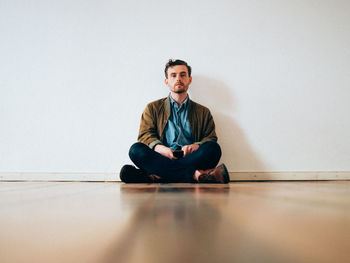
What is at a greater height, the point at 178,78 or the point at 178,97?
the point at 178,78

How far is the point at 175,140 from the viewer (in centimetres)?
152

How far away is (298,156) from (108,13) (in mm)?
1878

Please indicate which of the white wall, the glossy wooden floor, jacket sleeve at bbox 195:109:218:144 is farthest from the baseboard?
the glossy wooden floor

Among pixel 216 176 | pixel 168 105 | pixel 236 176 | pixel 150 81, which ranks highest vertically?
pixel 150 81

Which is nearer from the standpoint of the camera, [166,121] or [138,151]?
[138,151]

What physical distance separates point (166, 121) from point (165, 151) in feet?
0.96

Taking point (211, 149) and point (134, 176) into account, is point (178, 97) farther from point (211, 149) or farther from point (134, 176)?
point (134, 176)

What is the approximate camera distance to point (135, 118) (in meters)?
1.69

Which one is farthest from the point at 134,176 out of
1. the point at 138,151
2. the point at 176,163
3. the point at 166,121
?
the point at 166,121

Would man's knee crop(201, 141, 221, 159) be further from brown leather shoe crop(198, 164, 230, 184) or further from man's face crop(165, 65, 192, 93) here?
man's face crop(165, 65, 192, 93)

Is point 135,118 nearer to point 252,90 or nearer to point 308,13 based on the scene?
point 252,90

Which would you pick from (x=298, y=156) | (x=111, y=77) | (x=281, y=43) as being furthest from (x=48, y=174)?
(x=281, y=43)

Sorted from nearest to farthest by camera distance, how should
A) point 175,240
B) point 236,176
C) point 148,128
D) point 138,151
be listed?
1. point 175,240
2. point 138,151
3. point 148,128
4. point 236,176

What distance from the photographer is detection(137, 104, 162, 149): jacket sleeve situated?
1444 millimetres
